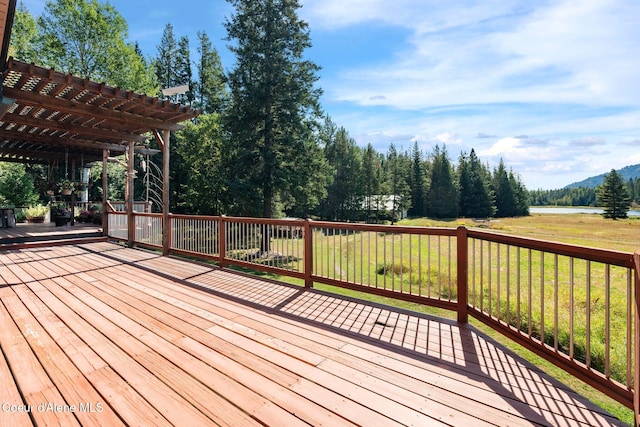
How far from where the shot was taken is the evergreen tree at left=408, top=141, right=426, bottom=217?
49.1 m

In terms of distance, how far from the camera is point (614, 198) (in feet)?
162

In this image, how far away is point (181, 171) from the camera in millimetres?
21172

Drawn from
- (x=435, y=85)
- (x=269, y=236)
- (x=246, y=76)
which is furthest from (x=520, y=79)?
(x=269, y=236)

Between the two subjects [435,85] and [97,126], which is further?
[435,85]

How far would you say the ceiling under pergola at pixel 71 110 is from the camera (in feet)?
16.4

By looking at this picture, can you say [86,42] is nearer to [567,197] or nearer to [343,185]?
[343,185]

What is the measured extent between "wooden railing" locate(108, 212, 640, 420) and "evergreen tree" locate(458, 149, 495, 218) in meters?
41.4

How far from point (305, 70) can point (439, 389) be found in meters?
13.9

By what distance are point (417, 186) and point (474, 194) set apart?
28.8 ft

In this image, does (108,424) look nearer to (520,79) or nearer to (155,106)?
(155,106)

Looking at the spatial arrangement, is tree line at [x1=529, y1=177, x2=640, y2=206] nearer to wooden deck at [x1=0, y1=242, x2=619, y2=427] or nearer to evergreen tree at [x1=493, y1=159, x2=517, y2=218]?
evergreen tree at [x1=493, y1=159, x2=517, y2=218]

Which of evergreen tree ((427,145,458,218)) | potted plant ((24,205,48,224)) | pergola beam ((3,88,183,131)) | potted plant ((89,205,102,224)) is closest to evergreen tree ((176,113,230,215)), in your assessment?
potted plant ((89,205,102,224))

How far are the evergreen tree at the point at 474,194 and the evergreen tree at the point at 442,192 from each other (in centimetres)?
238

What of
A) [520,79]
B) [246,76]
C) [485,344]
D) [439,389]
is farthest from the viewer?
[520,79]
